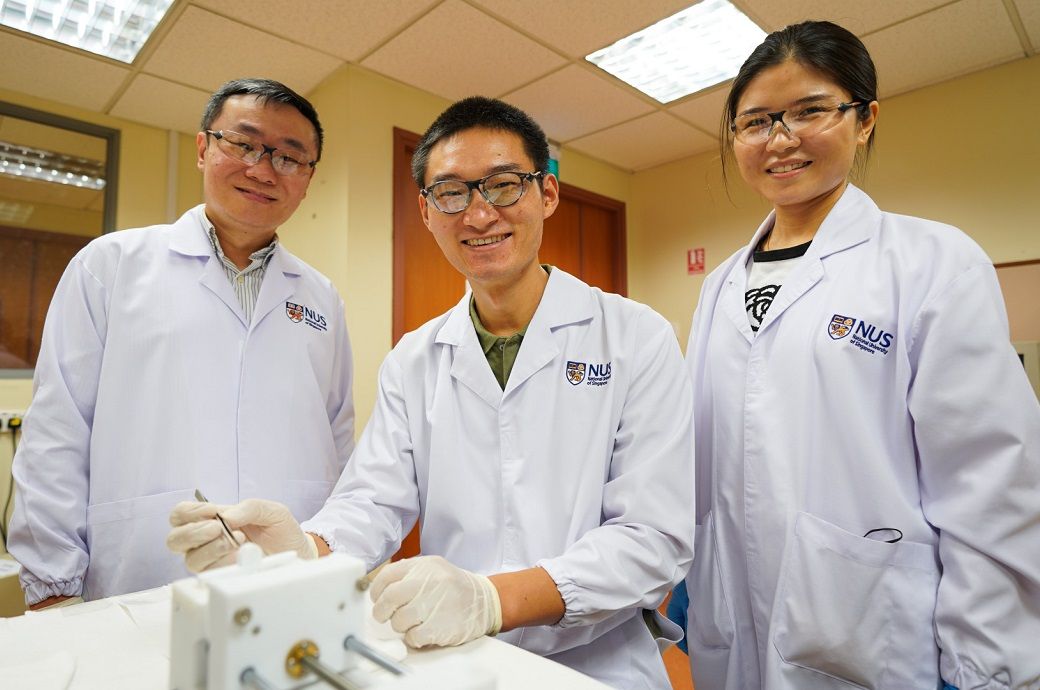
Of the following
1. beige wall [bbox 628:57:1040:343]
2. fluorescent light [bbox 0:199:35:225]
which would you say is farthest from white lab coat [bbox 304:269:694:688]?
fluorescent light [bbox 0:199:35:225]

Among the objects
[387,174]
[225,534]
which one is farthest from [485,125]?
[387,174]

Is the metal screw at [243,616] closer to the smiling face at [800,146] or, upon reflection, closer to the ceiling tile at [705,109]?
the smiling face at [800,146]

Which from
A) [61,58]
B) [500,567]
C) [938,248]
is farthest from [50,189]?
[938,248]

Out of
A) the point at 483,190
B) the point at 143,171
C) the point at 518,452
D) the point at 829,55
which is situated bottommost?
the point at 518,452

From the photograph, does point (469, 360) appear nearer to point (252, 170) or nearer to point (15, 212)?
point (252, 170)

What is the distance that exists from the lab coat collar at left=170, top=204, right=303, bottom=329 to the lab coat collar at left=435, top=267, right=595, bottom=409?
1.67 feet

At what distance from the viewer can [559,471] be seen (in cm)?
112

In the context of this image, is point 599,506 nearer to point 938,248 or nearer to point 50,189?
point 938,248

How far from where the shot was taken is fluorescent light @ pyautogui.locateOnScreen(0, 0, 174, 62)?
2.34 meters

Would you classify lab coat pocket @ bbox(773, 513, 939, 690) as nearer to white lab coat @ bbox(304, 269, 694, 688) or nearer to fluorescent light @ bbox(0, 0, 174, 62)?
white lab coat @ bbox(304, 269, 694, 688)

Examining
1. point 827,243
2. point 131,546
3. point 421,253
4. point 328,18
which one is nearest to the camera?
point 827,243

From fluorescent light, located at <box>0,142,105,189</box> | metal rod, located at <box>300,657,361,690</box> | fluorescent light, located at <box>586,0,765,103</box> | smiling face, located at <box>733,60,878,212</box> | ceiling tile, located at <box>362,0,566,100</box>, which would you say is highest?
fluorescent light, located at <box>586,0,765,103</box>

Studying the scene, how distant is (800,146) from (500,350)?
0.73m

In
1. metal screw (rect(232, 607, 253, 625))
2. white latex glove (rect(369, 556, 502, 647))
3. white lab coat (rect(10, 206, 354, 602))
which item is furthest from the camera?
white lab coat (rect(10, 206, 354, 602))
